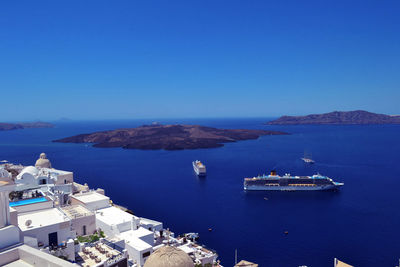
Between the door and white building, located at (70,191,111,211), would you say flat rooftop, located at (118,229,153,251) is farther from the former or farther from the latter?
white building, located at (70,191,111,211)

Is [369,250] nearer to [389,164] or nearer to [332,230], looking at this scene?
[332,230]

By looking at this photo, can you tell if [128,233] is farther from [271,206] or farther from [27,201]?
[271,206]

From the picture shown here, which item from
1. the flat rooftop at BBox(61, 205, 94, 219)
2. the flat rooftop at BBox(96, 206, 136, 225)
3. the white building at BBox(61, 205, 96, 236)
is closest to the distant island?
the flat rooftop at BBox(96, 206, 136, 225)

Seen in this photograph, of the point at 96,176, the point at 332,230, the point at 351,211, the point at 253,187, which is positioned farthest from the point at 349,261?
the point at 96,176

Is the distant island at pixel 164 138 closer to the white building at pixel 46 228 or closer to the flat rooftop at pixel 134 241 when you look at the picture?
the flat rooftop at pixel 134 241

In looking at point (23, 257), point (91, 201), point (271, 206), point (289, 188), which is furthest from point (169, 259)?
point (289, 188)

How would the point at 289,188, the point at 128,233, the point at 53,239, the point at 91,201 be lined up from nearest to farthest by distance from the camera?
1. the point at 53,239
2. the point at 128,233
3. the point at 91,201
4. the point at 289,188
